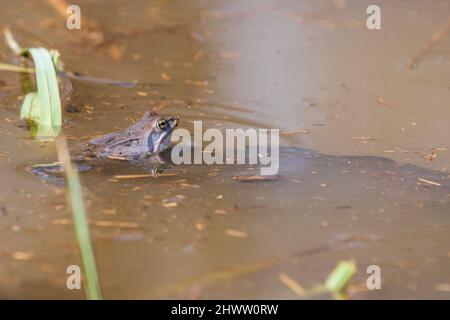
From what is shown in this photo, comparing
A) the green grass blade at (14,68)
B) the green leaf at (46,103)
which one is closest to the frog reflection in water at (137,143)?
the green leaf at (46,103)

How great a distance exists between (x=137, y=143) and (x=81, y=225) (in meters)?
1.12

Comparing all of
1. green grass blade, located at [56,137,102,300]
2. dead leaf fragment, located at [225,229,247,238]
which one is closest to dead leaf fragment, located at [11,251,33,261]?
green grass blade, located at [56,137,102,300]

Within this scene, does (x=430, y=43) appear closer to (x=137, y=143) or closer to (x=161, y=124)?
(x=161, y=124)

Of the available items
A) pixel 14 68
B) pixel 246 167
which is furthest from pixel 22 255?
pixel 14 68

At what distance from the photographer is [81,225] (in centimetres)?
329

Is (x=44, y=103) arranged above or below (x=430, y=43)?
below

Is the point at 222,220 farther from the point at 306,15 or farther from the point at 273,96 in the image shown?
the point at 306,15

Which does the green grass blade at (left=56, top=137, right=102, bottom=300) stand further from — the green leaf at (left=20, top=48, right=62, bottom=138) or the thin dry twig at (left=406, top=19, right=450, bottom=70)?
the thin dry twig at (left=406, top=19, right=450, bottom=70)

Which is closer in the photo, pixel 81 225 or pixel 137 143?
pixel 81 225

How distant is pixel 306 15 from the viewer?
24.1 feet

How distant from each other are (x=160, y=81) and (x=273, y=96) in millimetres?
871

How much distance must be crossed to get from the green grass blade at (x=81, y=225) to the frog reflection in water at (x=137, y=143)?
17 cm

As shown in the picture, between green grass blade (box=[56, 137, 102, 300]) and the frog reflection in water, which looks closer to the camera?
green grass blade (box=[56, 137, 102, 300])

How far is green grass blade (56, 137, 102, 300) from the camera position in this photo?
2.94m
